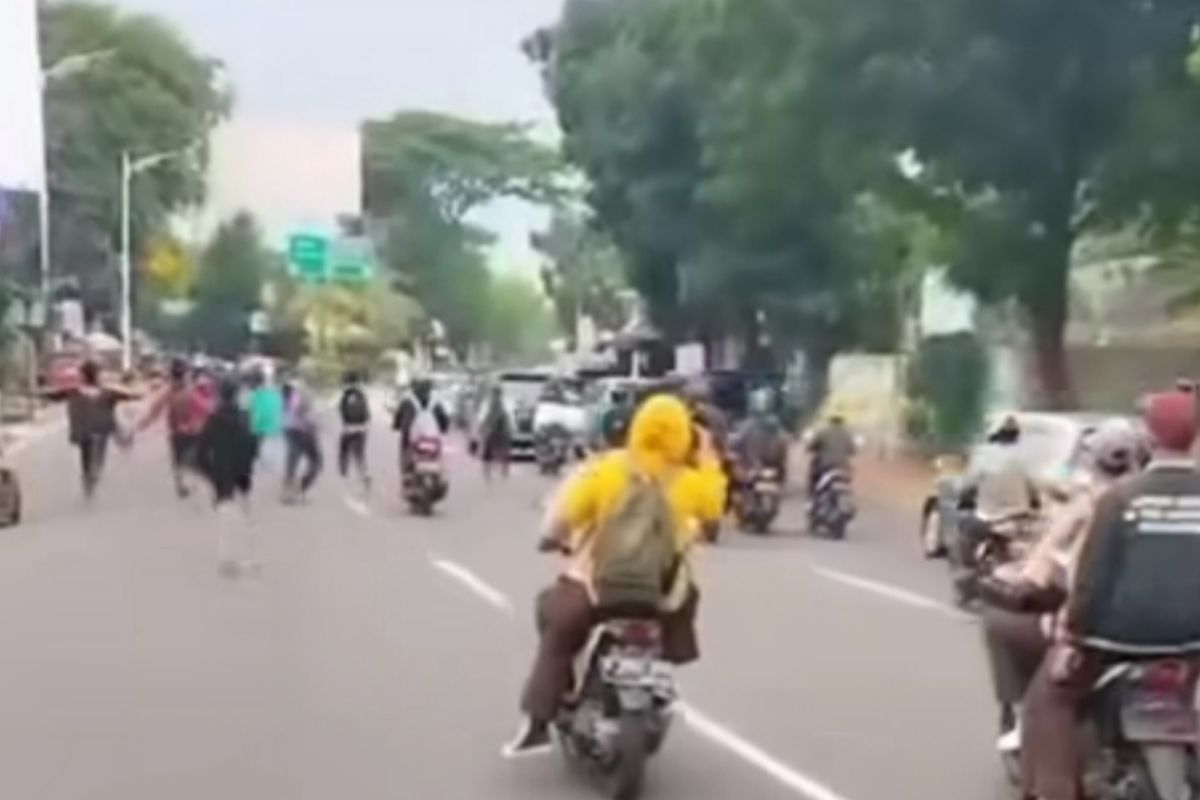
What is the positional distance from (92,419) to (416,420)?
444 cm

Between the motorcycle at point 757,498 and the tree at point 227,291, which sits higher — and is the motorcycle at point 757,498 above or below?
below

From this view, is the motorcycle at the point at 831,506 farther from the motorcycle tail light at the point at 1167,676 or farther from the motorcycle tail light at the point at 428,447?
the motorcycle tail light at the point at 1167,676

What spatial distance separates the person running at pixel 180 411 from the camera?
34.0 m

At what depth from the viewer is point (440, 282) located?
14538 cm

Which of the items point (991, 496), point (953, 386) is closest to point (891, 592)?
point (991, 496)

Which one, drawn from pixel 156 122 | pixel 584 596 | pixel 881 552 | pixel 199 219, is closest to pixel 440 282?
pixel 199 219

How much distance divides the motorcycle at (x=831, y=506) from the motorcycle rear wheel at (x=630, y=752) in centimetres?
2223

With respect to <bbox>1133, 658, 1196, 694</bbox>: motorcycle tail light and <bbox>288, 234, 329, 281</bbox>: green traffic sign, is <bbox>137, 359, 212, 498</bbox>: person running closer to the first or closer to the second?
<bbox>1133, 658, 1196, 694</bbox>: motorcycle tail light

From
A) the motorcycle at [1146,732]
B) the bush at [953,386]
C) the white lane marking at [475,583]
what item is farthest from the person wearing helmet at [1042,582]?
the bush at [953,386]

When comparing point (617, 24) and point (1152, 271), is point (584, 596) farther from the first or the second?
point (617, 24)

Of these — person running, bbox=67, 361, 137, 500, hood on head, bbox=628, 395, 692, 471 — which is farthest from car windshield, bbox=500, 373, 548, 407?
hood on head, bbox=628, 395, 692, 471

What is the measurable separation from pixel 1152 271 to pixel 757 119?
27.7 ft

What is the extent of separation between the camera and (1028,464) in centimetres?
2314

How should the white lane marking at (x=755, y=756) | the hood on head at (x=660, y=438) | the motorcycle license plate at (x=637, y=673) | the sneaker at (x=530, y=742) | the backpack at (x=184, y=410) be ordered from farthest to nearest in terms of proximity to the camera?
the backpack at (x=184, y=410)
the sneaker at (x=530, y=742)
the white lane marking at (x=755, y=756)
the hood on head at (x=660, y=438)
the motorcycle license plate at (x=637, y=673)
